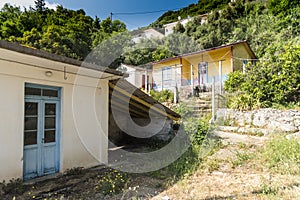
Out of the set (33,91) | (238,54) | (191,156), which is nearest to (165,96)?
(191,156)

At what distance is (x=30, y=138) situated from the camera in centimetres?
511

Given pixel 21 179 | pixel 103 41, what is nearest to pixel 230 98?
pixel 21 179

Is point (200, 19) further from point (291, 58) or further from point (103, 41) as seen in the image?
point (291, 58)

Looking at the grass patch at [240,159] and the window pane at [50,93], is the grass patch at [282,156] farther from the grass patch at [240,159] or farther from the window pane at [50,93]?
the window pane at [50,93]

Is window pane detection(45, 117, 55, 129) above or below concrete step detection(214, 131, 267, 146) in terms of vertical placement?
above

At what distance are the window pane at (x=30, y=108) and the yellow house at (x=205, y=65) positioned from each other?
10590mm

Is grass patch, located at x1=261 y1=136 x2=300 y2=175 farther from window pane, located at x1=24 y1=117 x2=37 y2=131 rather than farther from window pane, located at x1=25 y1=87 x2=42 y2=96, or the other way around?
window pane, located at x1=25 y1=87 x2=42 y2=96

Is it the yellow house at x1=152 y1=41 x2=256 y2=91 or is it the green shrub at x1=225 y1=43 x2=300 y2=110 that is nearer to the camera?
the green shrub at x1=225 y1=43 x2=300 y2=110

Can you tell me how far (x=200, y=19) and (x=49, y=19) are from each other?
66.8ft

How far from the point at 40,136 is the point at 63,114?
2.46 feet

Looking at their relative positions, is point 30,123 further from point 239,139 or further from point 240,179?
point 239,139

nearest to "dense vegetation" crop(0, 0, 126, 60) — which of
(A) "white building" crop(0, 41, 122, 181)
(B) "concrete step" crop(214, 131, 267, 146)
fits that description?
(A) "white building" crop(0, 41, 122, 181)

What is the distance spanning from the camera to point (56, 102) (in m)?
5.65

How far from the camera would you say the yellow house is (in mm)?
15883
